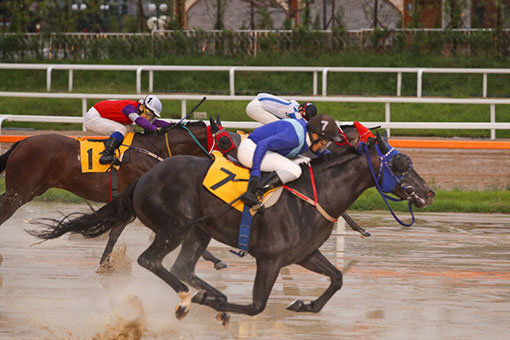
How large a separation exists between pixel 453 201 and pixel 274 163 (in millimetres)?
5907

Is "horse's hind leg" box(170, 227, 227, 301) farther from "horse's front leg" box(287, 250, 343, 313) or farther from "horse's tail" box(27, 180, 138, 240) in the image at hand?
"horse's front leg" box(287, 250, 343, 313)

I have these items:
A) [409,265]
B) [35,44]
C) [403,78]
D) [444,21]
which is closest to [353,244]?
[409,265]

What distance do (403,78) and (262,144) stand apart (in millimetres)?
12917

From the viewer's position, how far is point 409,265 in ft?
27.5

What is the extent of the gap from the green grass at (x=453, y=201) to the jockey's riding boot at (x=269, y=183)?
18.1 ft

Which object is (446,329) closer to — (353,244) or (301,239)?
(301,239)

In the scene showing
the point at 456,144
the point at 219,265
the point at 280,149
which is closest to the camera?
the point at 280,149

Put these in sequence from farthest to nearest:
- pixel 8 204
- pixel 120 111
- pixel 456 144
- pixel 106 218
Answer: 1. pixel 456 144
2. pixel 120 111
3. pixel 8 204
4. pixel 106 218

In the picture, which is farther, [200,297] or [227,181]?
[227,181]

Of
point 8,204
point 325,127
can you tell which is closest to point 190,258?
point 325,127

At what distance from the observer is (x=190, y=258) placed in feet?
22.5

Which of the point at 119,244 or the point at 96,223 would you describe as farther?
the point at 119,244

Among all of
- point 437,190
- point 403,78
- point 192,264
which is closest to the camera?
point 192,264

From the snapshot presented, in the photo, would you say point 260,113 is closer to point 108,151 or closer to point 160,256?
point 108,151
